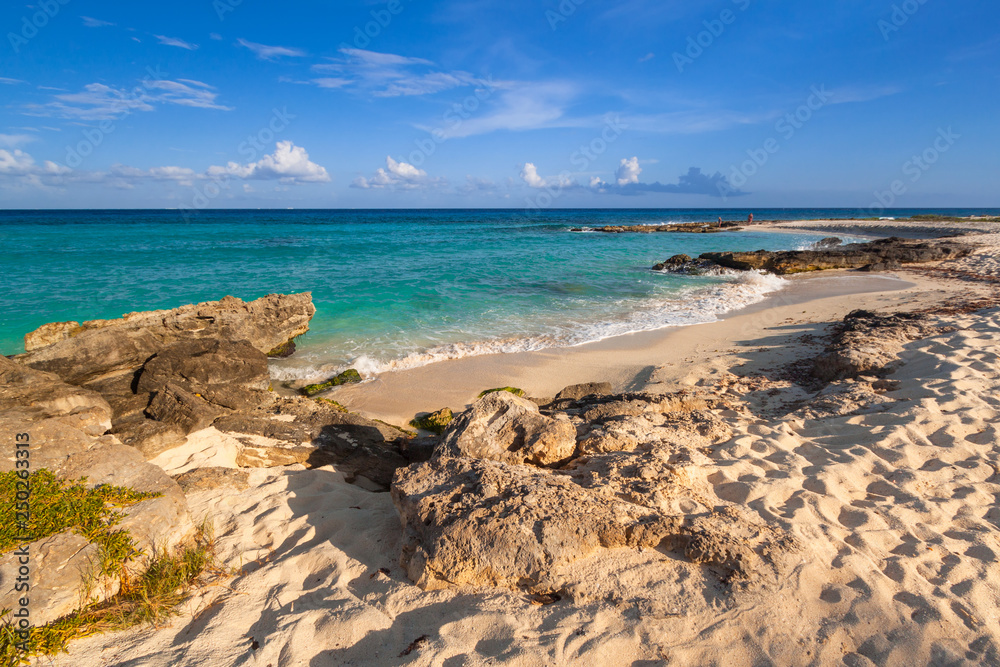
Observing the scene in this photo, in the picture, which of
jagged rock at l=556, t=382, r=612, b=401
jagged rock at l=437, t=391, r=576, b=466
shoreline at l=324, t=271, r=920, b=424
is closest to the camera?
jagged rock at l=437, t=391, r=576, b=466

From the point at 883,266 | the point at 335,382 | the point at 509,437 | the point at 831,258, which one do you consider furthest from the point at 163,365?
the point at 883,266

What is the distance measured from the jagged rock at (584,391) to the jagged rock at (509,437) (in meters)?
2.32

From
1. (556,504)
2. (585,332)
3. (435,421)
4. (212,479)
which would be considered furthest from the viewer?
(585,332)

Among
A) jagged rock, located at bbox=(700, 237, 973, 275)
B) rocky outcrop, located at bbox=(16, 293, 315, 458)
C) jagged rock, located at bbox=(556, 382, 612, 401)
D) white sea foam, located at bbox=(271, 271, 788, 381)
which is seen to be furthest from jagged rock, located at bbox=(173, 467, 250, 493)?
jagged rock, located at bbox=(700, 237, 973, 275)

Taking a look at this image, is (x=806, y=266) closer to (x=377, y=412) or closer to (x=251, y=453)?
(x=377, y=412)

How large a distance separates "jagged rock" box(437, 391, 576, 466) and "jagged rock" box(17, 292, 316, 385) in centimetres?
537

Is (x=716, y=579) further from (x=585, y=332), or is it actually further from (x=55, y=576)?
(x=585, y=332)

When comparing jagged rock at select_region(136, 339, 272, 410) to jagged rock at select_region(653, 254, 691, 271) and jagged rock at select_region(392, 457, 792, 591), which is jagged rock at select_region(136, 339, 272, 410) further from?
jagged rock at select_region(653, 254, 691, 271)

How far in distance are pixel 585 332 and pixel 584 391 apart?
13.5 ft

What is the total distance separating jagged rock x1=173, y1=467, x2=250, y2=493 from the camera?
12.9 feet

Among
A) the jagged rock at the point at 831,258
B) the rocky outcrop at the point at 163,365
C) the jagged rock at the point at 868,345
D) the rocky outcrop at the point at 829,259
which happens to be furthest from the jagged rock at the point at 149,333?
the jagged rock at the point at 831,258

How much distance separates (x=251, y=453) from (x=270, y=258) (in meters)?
21.9

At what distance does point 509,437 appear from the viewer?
4027 mm

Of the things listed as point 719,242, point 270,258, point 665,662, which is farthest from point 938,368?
point 719,242
